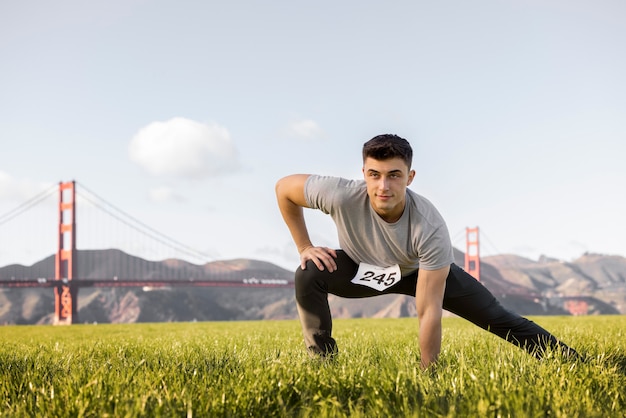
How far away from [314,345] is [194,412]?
1.91 metres

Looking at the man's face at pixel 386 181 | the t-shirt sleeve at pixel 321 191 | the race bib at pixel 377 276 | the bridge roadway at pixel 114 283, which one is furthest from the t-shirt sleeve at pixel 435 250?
the bridge roadway at pixel 114 283

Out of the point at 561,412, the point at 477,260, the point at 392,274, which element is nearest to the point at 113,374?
the point at 392,274

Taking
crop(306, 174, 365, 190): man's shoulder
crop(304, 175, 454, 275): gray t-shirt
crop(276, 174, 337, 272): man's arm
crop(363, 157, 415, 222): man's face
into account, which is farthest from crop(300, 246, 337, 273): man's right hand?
crop(363, 157, 415, 222): man's face

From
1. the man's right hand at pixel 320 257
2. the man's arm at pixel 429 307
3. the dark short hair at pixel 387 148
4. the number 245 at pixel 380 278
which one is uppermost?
the dark short hair at pixel 387 148

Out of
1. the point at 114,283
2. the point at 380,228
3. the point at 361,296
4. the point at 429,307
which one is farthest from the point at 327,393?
the point at 114,283

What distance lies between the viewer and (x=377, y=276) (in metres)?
4.25

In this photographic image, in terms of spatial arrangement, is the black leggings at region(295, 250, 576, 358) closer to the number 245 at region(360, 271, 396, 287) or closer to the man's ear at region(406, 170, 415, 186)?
the number 245 at region(360, 271, 396, 287)

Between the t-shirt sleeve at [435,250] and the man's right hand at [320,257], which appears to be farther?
the man's right hand at [320,257]

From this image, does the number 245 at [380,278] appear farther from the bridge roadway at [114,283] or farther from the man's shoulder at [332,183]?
the bridge roadway at [114,283]

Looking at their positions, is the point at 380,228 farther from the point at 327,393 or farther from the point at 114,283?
the point at 114,283

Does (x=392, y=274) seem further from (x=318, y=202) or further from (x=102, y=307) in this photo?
(x=102, y=307)

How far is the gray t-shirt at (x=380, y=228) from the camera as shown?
3827 mm

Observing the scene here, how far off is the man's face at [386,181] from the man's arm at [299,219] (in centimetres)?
59

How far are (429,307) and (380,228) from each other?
0.58 metres
